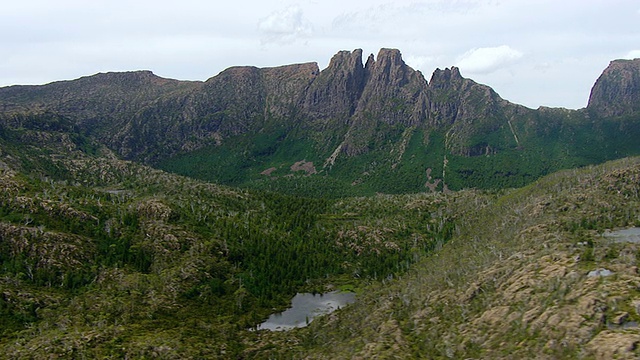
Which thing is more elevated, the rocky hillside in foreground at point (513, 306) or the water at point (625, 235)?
the water at point (625, 235)

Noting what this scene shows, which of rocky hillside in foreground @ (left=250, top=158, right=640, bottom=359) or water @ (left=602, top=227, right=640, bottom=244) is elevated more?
water @ (left=602, top=227, right=640, bottom=244)

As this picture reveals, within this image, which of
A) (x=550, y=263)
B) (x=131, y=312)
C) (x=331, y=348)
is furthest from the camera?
(x=131, y=312)

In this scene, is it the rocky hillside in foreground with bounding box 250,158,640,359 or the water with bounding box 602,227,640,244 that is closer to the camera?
the rocky hillside in foreground with bounding box 250,158,640,359

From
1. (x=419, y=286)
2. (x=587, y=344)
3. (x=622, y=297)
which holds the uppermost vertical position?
(x=622, y=297)

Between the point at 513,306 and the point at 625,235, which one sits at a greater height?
the point at 625,235

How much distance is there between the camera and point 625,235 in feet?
562

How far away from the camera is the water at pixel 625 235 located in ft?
527

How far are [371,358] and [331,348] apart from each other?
21992 millimetres

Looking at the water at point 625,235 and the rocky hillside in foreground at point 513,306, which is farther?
the water at point 625,235

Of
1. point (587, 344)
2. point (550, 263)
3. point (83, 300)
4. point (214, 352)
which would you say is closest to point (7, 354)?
point (83, 300)

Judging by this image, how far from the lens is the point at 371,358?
422 ft

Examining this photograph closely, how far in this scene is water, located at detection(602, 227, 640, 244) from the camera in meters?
160

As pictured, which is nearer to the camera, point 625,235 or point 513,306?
point 513,306

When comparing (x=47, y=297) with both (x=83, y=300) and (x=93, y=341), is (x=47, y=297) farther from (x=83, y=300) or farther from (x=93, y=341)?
(x=93, y=341)
